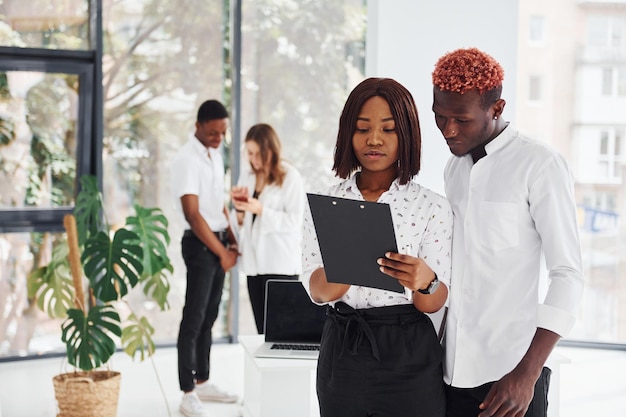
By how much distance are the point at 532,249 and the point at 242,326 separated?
168 inches

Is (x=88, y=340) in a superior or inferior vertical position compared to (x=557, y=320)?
inferior

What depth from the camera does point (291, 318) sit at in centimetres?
354

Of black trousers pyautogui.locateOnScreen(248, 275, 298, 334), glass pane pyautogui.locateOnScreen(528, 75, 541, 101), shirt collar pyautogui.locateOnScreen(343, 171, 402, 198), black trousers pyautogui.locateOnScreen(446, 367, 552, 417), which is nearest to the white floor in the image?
black trousers pyautogui.locateOnScreen(248, 275, 298, 334)

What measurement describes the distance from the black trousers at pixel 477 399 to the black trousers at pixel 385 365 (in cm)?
8

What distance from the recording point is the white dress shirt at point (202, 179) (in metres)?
4.21

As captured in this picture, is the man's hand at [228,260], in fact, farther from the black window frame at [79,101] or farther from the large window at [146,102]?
the black window frame at [79,101]

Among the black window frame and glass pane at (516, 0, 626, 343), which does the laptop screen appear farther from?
glass pane at (516, 0, 626, 343)

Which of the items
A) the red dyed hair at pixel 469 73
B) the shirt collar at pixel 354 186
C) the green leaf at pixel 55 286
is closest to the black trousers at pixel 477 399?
the shirt collar at pixel 354 186

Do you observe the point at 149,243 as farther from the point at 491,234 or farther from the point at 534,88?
the point at 534,88

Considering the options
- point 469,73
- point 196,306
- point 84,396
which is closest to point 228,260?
point 196,306

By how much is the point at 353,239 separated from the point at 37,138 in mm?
4173

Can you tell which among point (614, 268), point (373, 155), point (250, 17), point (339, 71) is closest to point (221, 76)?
point (250, 17)

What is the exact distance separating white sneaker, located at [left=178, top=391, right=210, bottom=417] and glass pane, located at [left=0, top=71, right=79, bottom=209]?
1931 mm

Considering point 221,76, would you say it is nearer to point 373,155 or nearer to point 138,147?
point 138,147
